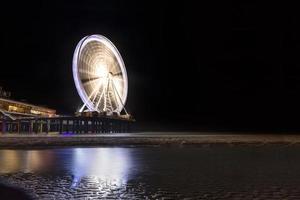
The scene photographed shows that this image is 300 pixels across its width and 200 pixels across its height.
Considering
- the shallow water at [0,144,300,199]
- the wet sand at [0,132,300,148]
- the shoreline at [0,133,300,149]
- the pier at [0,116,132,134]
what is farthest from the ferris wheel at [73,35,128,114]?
the shallow water at [0,144,300,199]

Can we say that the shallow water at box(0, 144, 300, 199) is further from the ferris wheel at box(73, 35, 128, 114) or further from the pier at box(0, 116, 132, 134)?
the pier at box(0, 116, 132, 134)

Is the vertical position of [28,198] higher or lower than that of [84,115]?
lower

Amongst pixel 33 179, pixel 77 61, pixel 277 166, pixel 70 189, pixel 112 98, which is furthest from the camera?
pixel 112 98

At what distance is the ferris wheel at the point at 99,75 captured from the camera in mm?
70706

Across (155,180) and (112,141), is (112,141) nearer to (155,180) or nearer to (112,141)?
(112,141)

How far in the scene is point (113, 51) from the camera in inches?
3221

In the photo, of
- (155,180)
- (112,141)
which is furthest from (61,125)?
(155,180)

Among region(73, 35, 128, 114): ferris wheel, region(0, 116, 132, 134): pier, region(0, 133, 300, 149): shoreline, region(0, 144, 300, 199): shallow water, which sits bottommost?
region(0, 144, 300, 199): shallow water

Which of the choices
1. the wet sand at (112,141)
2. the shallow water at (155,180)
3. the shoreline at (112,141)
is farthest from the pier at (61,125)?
the shallow water at (155,180)

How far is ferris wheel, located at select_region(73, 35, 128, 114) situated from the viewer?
70706 millimetres

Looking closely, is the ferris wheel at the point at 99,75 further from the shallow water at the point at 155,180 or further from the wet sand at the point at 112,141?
the shallow water at the point at 155,180

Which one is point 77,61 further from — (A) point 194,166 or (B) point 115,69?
(A) point 194,166

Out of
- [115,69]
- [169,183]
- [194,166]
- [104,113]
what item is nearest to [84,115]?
[104,113]

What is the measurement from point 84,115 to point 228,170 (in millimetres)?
64200
